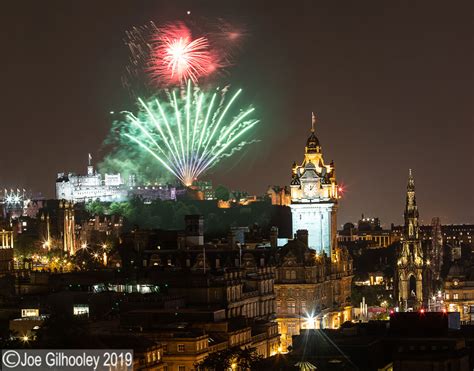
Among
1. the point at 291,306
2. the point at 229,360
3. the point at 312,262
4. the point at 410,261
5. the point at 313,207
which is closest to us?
the point at 229,360

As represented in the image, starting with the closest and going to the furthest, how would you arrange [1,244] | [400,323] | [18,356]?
1. [18,356]
2. [400,323]
3. [1,244]

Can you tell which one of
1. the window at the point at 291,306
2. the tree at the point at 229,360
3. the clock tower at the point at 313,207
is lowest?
the tree at the point at 229,360

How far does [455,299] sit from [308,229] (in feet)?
46.5

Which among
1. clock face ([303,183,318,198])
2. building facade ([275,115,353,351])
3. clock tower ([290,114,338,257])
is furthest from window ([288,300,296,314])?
clock face ([303,183,318,198])

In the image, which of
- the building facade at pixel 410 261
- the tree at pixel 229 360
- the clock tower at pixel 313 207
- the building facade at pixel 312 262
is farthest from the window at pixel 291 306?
the tree at pixel 229 360

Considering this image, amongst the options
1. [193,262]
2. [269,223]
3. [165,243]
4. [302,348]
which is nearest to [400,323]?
[302,348]

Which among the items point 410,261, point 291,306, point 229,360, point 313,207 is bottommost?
point 229,360

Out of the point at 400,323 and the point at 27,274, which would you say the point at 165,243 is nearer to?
the point at 27,274

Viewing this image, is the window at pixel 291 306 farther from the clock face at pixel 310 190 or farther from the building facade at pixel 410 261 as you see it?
the building facade at pixel 410 261

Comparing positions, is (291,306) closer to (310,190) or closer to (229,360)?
(310,190)

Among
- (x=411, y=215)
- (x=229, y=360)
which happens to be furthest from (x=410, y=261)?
(x=229, y=360)

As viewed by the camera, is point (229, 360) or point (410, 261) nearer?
point (229, 360)

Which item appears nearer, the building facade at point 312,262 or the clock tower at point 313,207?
the building facade at point 312,262

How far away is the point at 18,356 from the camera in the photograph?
86.3m
